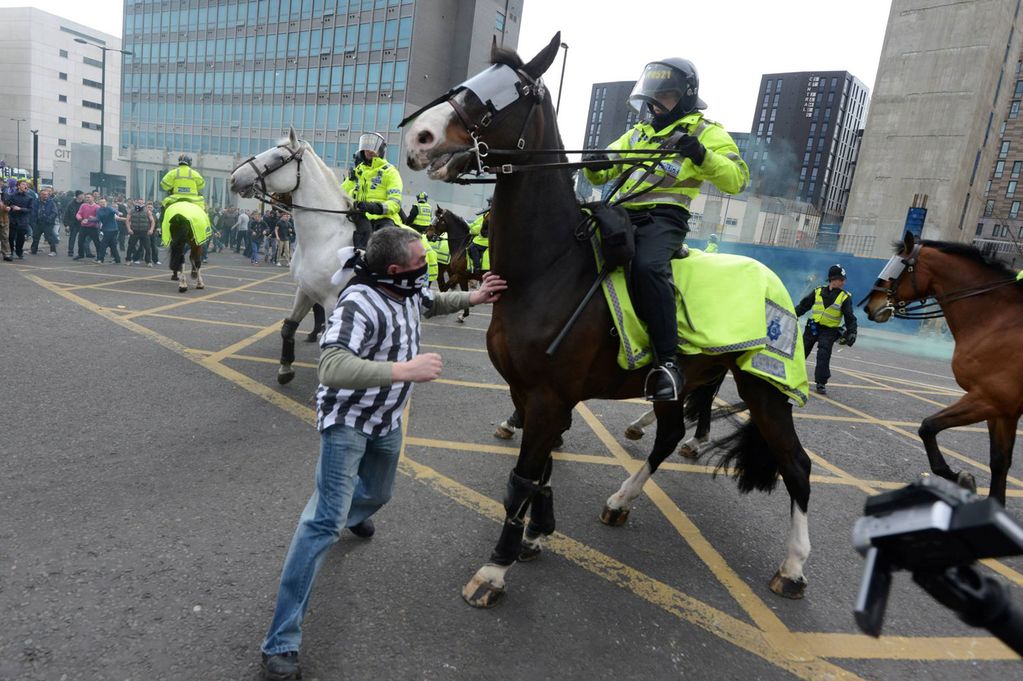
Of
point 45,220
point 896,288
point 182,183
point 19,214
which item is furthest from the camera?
point 45,220

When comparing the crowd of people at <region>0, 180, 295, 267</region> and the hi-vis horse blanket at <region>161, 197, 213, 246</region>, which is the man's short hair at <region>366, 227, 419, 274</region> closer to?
the hi-vis horse blanket at <region>161, 197, 213, 246</region>

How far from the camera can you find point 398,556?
10.8ft

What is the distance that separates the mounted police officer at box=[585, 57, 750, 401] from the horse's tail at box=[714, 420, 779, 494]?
3.82 ft

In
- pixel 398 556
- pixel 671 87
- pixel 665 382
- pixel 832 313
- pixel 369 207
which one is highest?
pixel 671 87

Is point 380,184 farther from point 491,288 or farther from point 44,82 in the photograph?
point 44,82

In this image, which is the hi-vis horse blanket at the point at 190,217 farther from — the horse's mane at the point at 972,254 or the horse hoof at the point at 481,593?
the horse's mane at the point at 972,254

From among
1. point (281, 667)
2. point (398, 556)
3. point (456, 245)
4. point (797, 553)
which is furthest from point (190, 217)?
point (797, 553)

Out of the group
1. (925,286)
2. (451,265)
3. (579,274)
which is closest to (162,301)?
(451,265)

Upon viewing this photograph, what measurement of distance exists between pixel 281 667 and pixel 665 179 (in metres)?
3.07

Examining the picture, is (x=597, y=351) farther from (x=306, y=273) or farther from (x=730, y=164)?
(x=306, y=273)

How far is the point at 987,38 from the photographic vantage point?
2931cm

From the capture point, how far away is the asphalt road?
8.36 feet

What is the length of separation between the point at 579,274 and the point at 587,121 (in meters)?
136

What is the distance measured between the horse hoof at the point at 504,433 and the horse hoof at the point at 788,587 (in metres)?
2.60
